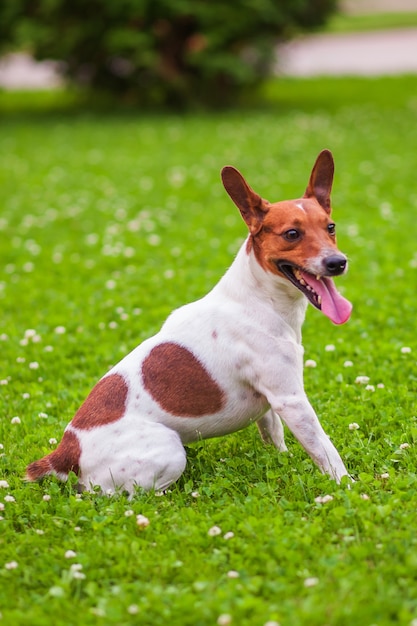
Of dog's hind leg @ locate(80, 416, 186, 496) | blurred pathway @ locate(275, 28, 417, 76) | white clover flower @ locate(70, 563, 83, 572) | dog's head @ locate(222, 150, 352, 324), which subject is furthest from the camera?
blurred pathway @ locate(275, 28, 417, 76)

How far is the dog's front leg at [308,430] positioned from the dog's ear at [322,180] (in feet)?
3.56

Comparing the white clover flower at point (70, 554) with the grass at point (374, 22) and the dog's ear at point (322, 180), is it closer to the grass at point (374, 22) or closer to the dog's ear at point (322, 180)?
the dog's ear at point (322, 180)

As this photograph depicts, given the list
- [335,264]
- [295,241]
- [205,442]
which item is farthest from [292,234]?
[205,442]

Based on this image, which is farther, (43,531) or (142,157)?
(142,157)

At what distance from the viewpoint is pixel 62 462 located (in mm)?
4648

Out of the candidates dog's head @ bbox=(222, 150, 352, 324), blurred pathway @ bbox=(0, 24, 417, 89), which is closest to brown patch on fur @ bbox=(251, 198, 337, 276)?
dog's head @ bbox=(222, 150, 352, 324)

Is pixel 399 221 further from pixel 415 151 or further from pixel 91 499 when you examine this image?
pixel 91 499

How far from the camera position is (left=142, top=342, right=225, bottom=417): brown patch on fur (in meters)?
4.55

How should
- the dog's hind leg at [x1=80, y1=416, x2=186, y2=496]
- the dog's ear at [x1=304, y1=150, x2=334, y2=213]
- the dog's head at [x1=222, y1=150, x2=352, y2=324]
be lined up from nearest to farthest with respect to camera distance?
the dog's head at [x1=222, y1=150, x2=352, y2=324] < the dog's hind leg at [x1=80, y1=416, x2=186, y2=496] < the dog's ear at [x1=304, y1=150, x2=334, y2=213]

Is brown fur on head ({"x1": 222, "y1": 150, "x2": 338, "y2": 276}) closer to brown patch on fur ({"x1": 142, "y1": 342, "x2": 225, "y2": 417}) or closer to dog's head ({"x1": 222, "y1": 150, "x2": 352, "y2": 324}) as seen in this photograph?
dog's head ({"x1": 222, "y1": 150, "x2": 352, "y2": 324})

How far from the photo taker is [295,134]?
16703 millimetres

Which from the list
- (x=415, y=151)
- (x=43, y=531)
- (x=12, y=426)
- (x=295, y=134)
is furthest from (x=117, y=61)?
(x=43, y=531)

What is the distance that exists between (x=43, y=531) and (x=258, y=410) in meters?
1.28

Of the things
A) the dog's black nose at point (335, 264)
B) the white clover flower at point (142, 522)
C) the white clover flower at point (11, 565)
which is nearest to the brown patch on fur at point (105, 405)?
the white clover flower at point (142, 522)
